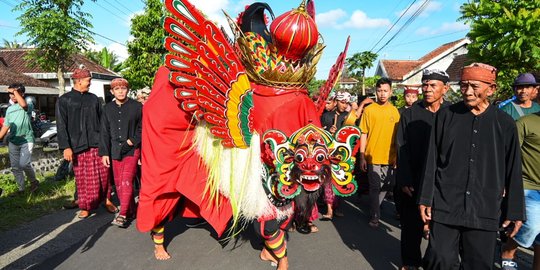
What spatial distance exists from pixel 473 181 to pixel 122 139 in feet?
12.2

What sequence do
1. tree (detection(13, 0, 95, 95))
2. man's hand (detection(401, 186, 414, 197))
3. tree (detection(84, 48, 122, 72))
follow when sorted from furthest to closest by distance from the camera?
1. tree (detection(84, 48, 122, 72))
2. tree (detection(13, 0, 95, 95))
3. man's hand (detection(401, 186, 414, 197))

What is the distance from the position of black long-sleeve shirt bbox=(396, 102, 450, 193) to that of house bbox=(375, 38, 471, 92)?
1957 centimetres

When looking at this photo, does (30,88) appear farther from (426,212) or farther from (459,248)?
(459,248)

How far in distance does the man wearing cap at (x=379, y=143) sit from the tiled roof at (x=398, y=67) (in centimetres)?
2881

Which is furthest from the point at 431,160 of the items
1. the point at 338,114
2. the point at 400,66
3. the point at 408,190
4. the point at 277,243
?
the point at 400,66

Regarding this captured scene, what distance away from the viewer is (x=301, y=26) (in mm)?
2580

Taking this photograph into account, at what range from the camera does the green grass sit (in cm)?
407

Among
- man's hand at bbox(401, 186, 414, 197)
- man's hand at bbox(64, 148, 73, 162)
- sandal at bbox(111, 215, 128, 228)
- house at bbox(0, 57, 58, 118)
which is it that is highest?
house at bbox(0, 57, 58, 118)

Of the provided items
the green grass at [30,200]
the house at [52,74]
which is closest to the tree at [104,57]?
the house at [52,74]

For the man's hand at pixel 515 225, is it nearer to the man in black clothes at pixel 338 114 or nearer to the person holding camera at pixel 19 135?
the man in black clothes at pixel 338 114

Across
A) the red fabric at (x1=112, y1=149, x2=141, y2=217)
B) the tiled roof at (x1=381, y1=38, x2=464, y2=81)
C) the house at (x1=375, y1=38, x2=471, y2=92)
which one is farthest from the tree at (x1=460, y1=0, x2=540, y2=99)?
the tiled roof at (x1=381, y1=38, x2=464, y2=81)

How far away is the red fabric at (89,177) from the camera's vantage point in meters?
4.23

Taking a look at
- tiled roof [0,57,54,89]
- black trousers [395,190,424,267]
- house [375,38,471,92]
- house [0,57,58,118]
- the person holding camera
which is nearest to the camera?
black trousers [395,190,424,267]

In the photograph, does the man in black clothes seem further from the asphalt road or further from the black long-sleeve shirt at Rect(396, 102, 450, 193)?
the black long-sleeve shirt at Rect(396, 102, 450, 193)
